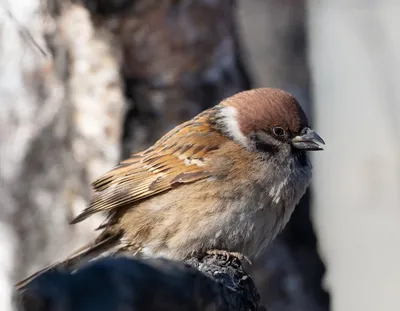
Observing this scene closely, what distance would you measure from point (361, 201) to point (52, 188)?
3.35 metres

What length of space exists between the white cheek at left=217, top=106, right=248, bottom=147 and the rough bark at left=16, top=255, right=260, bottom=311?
6.93 ft

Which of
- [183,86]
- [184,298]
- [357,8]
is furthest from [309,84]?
[184,298]

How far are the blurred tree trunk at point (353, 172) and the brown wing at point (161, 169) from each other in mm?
2520

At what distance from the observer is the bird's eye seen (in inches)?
163

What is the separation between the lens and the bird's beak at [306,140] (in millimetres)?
4105

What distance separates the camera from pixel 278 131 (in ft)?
13.6

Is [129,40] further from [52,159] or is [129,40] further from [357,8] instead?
[357,8]

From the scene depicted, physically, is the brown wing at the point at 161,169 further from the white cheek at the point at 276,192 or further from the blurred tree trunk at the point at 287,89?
the blurred tree trunk at the point at 287,89

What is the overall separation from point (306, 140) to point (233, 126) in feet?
1.19

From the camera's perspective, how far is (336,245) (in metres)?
8.01

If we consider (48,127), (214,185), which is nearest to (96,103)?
(48,127)

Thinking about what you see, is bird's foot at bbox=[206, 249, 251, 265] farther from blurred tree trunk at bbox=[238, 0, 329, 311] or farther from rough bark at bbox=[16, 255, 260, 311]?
rough bark at bbox=[16, 255, 260, 311]

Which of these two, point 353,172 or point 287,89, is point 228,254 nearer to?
point 287,89

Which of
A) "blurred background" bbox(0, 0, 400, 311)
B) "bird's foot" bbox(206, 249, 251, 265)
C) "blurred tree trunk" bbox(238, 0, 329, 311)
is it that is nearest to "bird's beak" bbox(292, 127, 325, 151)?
"bird's foot" bbox(206, 249, 251, 265)
